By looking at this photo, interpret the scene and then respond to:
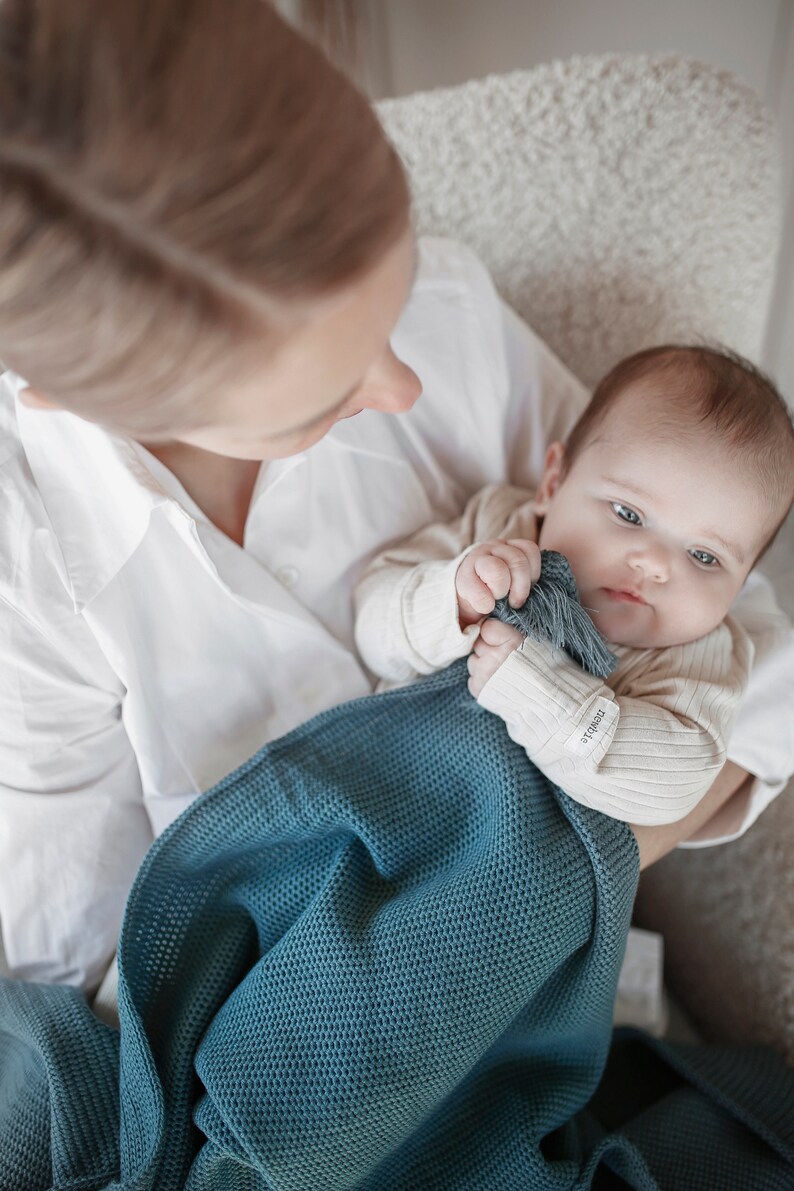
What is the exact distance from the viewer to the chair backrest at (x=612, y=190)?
88cm

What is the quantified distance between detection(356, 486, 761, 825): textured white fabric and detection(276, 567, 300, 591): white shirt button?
0.07 metres

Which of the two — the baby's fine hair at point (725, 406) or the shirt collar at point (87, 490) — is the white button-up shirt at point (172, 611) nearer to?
the shirt collar at point (87, 490)

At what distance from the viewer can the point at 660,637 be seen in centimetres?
77

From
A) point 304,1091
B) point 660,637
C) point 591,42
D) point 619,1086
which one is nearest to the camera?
point 304,1091

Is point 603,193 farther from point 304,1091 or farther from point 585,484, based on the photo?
point 304,1091

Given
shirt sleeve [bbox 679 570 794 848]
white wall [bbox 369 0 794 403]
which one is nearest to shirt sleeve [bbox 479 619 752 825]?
shirt sleeve [bbox 679 570 794 848]

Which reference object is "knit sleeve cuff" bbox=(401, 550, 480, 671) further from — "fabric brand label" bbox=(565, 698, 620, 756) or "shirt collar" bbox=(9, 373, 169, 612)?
"shirt collar" bbox=(9, 373, 169, 612)

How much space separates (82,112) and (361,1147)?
71cm

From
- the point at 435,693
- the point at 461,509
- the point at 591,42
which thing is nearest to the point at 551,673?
the point at 435,693

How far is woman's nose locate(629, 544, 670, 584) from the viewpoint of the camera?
0.74m

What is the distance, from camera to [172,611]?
751 millimetres

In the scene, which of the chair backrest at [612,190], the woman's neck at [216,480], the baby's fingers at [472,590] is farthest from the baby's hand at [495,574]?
the chair backrest at [612,190]

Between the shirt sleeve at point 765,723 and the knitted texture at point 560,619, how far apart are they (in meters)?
0.20

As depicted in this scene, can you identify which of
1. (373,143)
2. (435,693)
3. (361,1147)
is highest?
(373,143)
